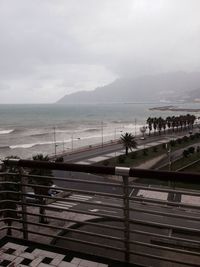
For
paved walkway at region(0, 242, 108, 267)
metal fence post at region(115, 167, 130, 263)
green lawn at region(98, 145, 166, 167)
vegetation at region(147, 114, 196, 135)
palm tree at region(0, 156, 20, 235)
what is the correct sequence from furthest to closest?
vegetation at region(147, 114, 196, 135) < green lawn at region(98, 145, 166, 167) < palm tree at region(0, 156, 20, 235) < paved walkway at region(0, 242, 108, 267) < metal fence post at region(115, 167, 130, 263)

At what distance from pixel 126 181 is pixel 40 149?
6670 cm

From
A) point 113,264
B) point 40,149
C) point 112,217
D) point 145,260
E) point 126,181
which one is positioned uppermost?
point 126,181

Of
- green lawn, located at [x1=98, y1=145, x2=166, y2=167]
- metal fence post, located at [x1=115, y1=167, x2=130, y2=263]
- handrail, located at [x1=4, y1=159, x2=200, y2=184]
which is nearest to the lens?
handrail, located at [x1=4, y1=159, x2=200, y2=184]

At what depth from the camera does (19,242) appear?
4.10 meters

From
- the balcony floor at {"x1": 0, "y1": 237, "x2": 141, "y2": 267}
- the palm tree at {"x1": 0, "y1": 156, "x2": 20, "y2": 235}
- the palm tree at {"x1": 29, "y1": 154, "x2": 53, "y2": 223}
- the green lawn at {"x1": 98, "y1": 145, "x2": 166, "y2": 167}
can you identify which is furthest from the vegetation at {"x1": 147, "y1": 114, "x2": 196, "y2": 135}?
the balcony floor at {"x1": 0, "y1": 237, "x2": 141, "y2": 267}

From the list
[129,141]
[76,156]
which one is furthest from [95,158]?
[129,141]

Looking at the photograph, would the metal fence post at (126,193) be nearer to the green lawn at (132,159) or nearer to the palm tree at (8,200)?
the palm tree at (8,200)

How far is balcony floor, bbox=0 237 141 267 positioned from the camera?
11.6ft

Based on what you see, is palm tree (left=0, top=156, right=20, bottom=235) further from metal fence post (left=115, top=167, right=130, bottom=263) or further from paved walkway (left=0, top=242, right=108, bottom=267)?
metal fence post (left=115, top=167, right=130, bottom=263)

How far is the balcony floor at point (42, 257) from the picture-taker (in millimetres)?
3541

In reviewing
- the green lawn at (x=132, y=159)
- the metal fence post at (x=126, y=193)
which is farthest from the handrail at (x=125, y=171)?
the green lawn at (x=132, y=159)

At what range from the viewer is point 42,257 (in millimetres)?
3691

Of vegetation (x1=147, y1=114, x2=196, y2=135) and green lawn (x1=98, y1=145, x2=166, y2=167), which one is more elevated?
vegetation (x1=147, y1=114, x2=196, y2=135)

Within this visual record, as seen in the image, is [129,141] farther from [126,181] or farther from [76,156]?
[126,181]
